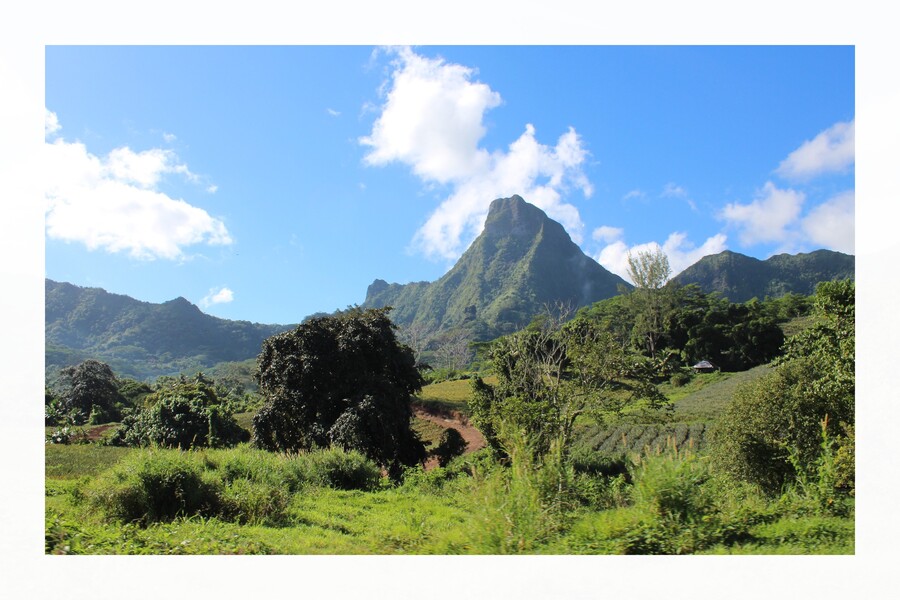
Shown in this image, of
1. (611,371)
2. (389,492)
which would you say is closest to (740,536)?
(389,492)

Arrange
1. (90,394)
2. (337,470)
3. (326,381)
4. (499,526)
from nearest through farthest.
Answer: (499,526) < (337,470) < (326,381) < (90,394)

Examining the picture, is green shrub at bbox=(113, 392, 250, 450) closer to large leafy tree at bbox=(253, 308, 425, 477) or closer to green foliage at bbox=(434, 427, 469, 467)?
large leafy tree at bbox=(253, 308, 425, 477)

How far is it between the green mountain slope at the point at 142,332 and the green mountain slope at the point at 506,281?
90.7ft

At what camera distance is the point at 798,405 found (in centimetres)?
942

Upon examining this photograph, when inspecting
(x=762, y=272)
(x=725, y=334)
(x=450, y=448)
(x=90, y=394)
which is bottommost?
(x=90, y=394)

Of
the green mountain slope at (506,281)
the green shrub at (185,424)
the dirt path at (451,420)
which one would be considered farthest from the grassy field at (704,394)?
the green mountain slope at (506,281)

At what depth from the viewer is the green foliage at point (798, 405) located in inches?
338

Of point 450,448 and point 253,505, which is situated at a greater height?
point 253,505

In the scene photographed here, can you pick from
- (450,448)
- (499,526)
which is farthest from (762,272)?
(499,526)

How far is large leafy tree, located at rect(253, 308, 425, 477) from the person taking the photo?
1720cm

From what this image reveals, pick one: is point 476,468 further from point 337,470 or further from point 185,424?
point 185,424

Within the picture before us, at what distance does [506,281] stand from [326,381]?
88.9m
